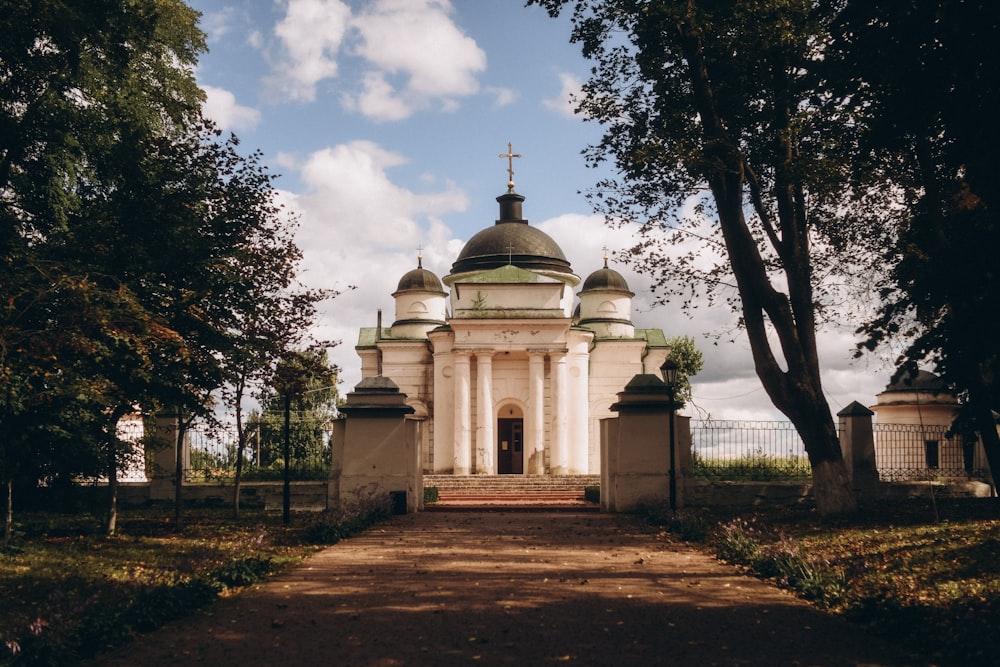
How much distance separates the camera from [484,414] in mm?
34156

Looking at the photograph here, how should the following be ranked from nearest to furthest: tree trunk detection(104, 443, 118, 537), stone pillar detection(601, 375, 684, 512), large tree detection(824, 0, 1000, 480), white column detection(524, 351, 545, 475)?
large tree detection(824, 0, 1000, 480) < tree trunk detection(104, 443, 118, 537) < stone pillar detection(601, 375, 684, 512) < white column detection(524, 351, 545, 475)

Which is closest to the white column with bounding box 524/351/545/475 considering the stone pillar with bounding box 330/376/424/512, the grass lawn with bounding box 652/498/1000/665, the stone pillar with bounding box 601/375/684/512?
the stone pillar with bounding box 601/375/684/512

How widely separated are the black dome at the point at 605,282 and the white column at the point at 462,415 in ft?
29.0

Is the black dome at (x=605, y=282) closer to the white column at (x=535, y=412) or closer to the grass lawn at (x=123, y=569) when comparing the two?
the white column at (x=535, y=412)

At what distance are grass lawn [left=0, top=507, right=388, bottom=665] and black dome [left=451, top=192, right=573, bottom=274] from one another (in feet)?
75.5

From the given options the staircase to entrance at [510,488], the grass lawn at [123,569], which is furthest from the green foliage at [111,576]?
the staircase to entrance at [510,488]

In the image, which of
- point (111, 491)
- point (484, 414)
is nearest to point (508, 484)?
point (484, 414)

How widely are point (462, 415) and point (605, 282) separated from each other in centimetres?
1057

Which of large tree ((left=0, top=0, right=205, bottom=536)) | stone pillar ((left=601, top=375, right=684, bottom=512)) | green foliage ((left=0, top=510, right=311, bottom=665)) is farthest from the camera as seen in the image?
stone pillar ((left=601, top=375, right=684, bottom=512))

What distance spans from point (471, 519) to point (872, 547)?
811cm

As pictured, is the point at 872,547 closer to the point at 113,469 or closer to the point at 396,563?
the point at 396,563

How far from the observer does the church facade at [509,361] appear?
3438 cm

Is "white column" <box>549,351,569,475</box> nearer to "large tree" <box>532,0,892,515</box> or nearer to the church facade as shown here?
the church facade

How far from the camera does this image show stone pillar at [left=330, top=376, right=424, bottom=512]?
58.6 feet
